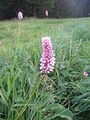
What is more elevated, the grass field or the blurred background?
the blurred background

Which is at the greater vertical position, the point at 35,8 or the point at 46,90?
the point at 35,8

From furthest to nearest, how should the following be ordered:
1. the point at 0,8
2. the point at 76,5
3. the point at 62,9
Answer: the point at 76,5
the point at 62,9
the point at 0,8

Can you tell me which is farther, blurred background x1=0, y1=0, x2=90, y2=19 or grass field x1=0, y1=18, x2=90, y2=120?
blurred background x1=0, y1=0, x2=90, y2=19

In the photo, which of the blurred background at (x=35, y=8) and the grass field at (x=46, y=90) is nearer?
the grass field at (x=46, y=90)

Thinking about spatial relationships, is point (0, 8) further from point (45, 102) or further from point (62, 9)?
point (45, 102)

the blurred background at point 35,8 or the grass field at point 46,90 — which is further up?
the blurred background at point 35,8

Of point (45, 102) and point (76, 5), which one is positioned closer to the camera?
point (45, 102)

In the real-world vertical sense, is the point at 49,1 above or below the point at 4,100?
above

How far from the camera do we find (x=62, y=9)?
30562mm

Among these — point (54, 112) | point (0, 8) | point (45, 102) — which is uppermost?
point (0, 8)

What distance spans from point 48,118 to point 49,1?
79.8 feet

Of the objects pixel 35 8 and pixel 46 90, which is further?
pixel 35 8

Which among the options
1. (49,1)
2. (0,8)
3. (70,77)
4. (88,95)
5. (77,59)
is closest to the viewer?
(88,95)

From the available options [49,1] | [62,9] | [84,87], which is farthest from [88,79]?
[62,9]
